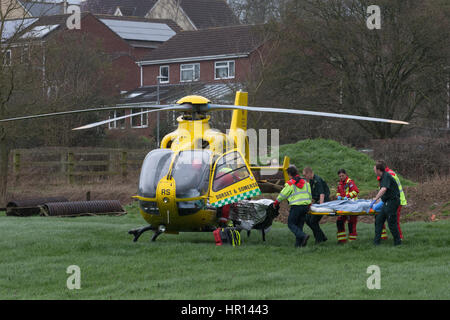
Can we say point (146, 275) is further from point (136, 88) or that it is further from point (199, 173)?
point (136, 88)

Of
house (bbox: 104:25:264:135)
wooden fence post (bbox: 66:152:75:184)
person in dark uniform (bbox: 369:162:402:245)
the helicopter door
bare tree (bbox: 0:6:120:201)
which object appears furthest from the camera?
house (bbox: 104:25:264:135)

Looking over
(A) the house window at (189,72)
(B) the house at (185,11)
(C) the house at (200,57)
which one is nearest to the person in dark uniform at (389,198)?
(C) the house at (200,57)

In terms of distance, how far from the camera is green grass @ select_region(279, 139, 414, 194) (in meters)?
31.3

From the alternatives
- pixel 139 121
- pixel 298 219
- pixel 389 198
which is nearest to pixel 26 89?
pixel 298 219

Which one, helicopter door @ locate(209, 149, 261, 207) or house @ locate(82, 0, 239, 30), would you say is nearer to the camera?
helicopter door @ locate(209, 149, 261, 207)

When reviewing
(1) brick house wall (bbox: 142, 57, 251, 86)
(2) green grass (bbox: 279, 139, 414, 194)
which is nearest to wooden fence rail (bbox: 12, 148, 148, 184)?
(2) green grass (bbox: 279, 139, 414, 194)

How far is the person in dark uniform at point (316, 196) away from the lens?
1716cm

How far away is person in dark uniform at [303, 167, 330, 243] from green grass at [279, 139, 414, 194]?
1235 centimetres

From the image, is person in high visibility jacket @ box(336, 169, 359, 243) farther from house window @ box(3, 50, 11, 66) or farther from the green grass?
house window @ box(3, 50, 11, 66)

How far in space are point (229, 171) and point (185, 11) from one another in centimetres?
6775
